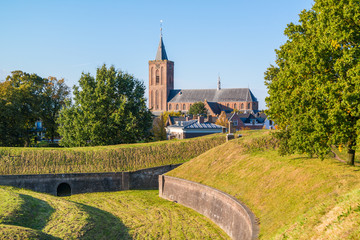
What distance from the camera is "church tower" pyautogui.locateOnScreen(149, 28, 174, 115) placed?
175m

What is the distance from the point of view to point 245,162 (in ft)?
99.3

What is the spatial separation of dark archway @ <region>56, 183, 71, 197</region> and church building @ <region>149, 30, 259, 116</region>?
112788 mm

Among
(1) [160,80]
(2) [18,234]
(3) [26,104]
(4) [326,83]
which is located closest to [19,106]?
(3) [26,104]

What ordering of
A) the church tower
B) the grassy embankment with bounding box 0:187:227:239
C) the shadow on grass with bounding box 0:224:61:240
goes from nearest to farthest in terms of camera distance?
the shadow on grass with bounding box 0:224:61:240
the grassy embankment with bounding box 0:187:227:239
the church tower

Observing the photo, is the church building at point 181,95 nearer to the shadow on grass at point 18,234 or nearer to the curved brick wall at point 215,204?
the curved brick wall at point 215,204

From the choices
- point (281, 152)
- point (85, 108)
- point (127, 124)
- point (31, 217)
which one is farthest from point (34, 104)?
point (281, 152)

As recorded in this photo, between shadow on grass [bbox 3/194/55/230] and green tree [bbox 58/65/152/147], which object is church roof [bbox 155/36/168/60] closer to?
green tree [bbox 58/65/152/147]

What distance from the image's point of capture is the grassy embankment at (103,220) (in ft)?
70.8

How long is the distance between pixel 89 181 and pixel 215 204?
17524 mm

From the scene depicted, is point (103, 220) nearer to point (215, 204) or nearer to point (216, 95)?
point (215, 204)

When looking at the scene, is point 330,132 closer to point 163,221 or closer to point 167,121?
point 163,221

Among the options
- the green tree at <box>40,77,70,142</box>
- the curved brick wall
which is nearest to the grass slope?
the curved brick wall

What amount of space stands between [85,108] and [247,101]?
382ft

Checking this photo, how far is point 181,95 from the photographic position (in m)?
174
